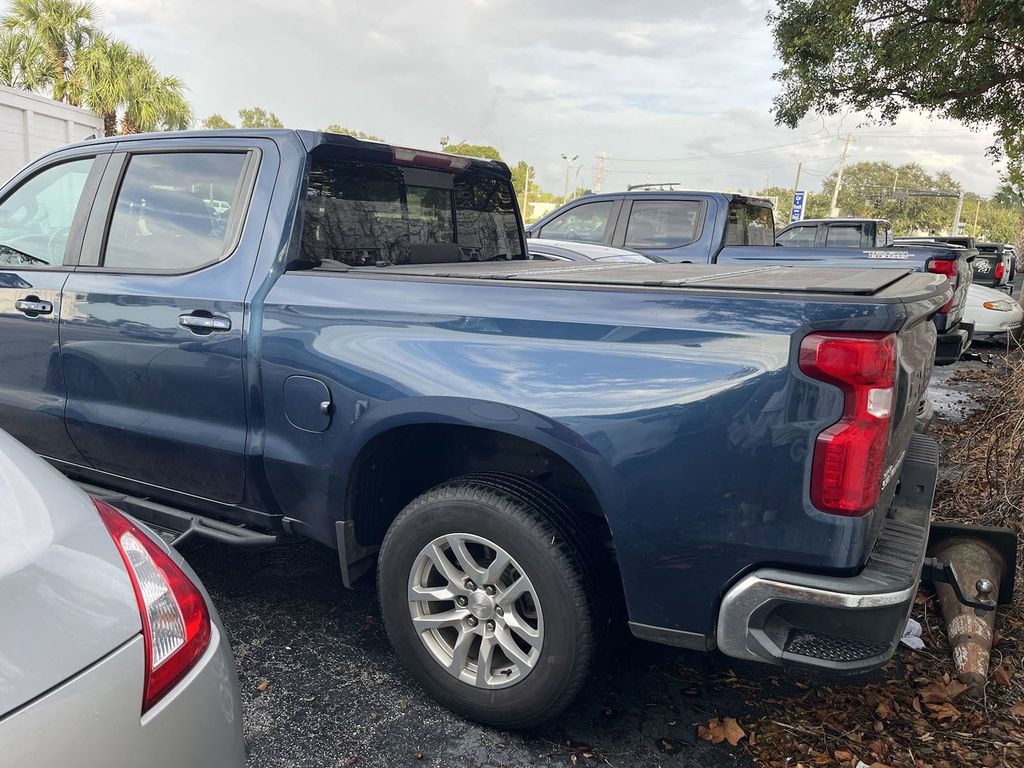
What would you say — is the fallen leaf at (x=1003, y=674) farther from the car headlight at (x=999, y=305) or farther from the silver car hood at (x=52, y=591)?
the car headlight at (x=999, y=305)

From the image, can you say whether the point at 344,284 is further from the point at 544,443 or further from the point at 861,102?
the point at 861,102

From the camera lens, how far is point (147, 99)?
2384 centimetres

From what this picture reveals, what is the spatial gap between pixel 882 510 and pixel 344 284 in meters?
1.88

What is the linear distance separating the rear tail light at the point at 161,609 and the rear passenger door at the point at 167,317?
1.24 m

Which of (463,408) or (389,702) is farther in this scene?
(389,702)

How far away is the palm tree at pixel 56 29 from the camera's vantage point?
2278 cm

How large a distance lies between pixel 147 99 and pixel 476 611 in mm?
25877

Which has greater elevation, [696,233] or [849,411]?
[696,233]

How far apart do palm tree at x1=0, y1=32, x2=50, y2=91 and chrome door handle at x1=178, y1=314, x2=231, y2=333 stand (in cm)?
2561

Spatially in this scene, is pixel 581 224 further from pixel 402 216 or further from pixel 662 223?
pixel 402 216

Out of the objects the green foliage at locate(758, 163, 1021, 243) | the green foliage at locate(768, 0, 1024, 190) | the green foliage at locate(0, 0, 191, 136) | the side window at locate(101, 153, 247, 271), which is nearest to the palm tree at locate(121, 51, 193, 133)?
the green foliage at locate(0, 0, 191, 136)

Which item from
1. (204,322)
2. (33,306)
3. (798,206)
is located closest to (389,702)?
(204,322)

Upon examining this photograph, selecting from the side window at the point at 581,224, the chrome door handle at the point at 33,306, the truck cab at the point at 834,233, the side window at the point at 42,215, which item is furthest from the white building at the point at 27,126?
the chrome door handle at the point at 33,306

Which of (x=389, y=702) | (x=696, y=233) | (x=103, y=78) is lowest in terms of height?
(x=389, y=702)
